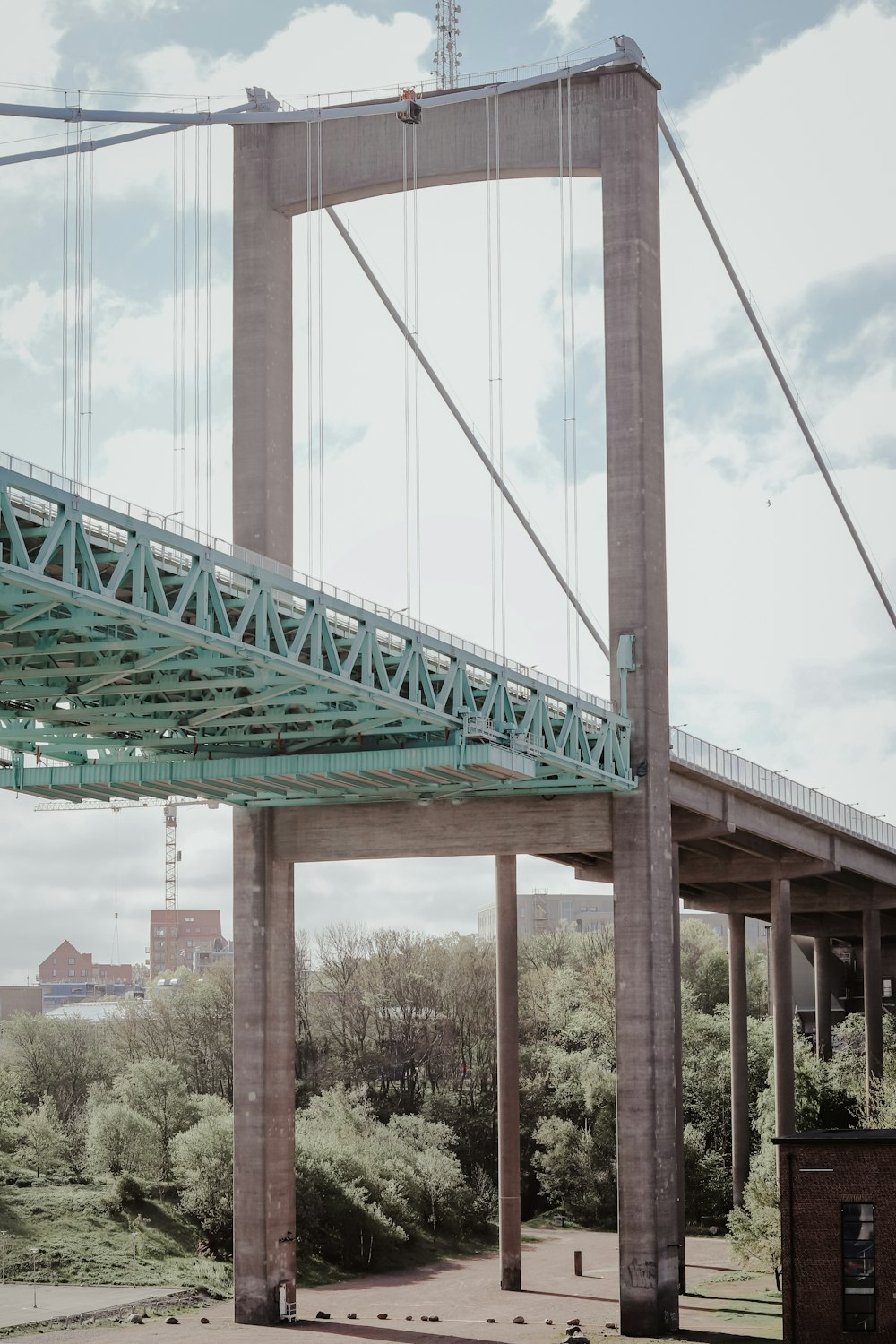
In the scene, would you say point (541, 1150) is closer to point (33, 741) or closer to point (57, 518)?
point (33, 741)

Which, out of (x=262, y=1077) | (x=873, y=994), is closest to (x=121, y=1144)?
(x=262, y=1077)

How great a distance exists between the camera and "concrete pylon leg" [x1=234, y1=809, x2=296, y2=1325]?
44.2 m

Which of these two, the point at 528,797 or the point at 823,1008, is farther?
the point at 823,1008

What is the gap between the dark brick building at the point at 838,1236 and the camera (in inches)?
1320

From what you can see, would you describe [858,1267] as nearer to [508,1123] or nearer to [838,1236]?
[838,1236]

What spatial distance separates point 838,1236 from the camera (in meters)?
33.9

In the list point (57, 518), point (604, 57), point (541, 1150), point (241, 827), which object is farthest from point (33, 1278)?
point (604, 57)

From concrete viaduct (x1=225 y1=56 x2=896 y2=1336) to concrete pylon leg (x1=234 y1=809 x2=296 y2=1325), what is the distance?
5cm

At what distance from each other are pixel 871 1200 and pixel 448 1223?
33463mm

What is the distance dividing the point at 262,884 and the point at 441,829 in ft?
16.8

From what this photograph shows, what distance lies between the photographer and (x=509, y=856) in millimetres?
53625

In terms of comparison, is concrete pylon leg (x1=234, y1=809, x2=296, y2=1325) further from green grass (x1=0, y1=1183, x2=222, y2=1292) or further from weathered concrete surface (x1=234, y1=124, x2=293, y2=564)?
weathered concrete surface (x1=234, y1=124, x2=293, y2=564)

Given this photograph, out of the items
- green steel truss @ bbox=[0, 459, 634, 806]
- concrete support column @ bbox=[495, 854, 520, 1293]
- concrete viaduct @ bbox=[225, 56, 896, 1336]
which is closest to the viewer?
green steel truss @ bbox=[0, 459, 634, 806]

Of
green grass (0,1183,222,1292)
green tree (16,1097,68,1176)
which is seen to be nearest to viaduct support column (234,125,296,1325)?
green grass (0,1183,222,1292)
